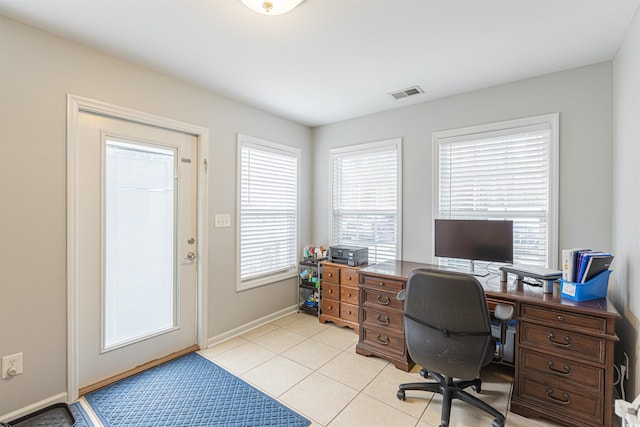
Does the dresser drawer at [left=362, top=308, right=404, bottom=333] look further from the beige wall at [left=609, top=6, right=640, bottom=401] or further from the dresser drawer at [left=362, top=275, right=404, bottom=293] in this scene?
the beige wall at [left=609, top=6, right=640, bottom=401]

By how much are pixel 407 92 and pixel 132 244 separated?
284 centimetres

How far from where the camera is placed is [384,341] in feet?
8.25

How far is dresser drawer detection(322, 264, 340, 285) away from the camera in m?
3.31

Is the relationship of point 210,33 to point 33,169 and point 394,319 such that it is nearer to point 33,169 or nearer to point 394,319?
point 33,169

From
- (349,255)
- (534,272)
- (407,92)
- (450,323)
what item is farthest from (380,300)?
(407,92)

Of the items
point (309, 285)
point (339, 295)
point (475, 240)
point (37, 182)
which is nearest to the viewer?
point (37, 182)

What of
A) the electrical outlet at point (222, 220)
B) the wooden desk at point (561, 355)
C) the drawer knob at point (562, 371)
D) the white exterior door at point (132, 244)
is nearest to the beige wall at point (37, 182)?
the white exterior door at point (132, 244)

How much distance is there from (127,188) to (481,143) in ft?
10.4

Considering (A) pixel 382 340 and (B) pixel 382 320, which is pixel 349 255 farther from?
(A) pixel 382 340

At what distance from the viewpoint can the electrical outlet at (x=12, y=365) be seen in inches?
67.7

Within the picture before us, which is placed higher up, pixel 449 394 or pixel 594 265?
pixel 594 265

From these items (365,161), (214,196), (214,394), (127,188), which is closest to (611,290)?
(365,161)

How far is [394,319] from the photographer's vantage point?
2467 millimetres

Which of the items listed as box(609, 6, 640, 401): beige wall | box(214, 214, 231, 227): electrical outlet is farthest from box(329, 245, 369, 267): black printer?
box(609, 6, 640, 401): beige wall
